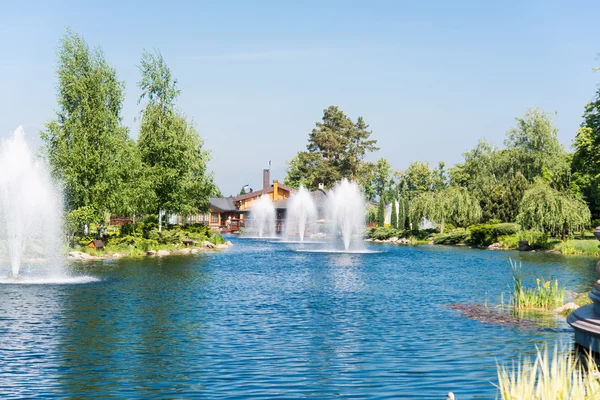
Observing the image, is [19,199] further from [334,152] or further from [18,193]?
[334,152]

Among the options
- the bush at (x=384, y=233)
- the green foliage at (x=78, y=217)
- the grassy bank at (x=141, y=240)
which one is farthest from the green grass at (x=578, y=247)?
the green foliage at (x=78, y=217)

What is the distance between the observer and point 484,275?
113 feet

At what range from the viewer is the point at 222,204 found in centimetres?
11312

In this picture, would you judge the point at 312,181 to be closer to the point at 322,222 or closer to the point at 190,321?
the point at 322,222

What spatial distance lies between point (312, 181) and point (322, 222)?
70.2 feet

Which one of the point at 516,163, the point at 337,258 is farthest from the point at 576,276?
the point at 516,163

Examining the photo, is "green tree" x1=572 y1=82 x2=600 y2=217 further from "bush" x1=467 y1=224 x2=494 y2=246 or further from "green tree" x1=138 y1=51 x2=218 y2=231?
"green tree" x1=138 y1=51 x2=218 y2=231

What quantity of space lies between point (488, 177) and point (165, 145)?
163 ft

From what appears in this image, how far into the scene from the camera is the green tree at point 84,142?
45.9m

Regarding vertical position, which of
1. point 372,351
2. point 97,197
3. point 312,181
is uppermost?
point 312,181

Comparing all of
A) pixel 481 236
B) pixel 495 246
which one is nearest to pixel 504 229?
pixel 481 236

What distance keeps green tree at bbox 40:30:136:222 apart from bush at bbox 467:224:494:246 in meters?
34.2

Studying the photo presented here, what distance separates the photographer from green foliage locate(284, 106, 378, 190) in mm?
115250

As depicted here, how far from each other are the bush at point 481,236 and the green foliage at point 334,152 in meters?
48.5
